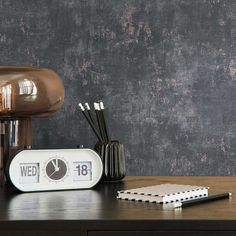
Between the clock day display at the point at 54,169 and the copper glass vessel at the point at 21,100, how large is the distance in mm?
A: 103

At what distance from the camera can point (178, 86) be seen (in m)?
1.87

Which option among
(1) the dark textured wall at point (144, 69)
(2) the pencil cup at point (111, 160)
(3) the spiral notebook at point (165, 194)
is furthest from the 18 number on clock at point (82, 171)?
(1) the dark textured wall at point (144, 69)

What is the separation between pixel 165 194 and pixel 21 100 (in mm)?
555

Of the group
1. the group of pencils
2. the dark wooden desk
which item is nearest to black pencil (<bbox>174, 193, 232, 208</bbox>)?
the dark wooden desk

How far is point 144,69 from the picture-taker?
6.15 feet

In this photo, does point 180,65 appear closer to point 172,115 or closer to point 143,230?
point 172,115

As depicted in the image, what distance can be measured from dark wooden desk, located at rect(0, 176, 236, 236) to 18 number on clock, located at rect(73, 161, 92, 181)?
216 millimetres

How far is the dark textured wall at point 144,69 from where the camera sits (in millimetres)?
1864

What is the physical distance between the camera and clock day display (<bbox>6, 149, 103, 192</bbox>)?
1.46 meters

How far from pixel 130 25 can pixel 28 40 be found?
35 cm

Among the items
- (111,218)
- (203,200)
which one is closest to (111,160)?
(203,200)

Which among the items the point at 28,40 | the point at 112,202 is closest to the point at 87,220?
the point at 112,202

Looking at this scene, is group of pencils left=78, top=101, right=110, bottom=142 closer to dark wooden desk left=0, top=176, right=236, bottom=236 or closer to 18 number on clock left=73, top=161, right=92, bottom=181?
18 number on clock left=73, top=161, right=92, bottom=181

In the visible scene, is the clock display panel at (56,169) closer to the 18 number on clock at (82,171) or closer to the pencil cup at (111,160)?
the 18 number on clock at (82,171)
